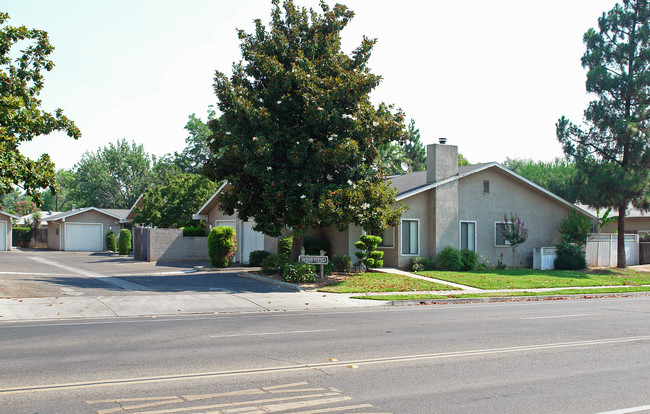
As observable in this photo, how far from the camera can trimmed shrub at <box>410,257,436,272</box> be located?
26.8 metres

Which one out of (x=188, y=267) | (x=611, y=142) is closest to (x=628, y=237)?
(x=611, y=142)

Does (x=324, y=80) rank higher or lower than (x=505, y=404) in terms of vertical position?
higher

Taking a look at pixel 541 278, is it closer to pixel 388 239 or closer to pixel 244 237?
pixel 388 239

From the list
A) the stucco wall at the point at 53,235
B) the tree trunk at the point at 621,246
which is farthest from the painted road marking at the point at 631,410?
the stucco wall at the point at 53,235

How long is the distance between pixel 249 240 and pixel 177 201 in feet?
32.1

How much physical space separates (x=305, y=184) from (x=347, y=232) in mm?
5677

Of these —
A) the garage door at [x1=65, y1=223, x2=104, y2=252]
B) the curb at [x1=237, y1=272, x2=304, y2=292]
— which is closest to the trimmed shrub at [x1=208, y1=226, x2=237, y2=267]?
the curb at [x1=237, y1=272, x2=304, y2=292]

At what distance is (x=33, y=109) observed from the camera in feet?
63.4

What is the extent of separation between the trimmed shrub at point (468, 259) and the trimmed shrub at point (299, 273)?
8.70 metres

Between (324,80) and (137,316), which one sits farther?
(324,80)

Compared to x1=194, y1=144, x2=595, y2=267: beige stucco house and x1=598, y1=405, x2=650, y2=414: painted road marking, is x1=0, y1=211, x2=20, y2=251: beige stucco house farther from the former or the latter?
x1=598, y1=405, x2=650, y2=414: painted road marking

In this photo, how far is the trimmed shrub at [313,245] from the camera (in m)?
27.7

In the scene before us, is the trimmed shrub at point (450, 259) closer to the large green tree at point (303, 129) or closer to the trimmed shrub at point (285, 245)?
the large green tree at point (303, 129)

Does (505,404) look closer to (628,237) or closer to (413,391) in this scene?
(413,391)
